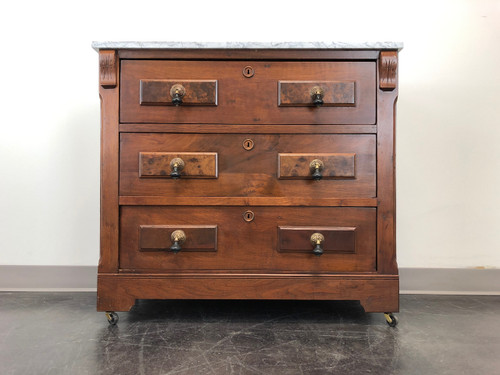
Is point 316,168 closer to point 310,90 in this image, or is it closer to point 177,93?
point 310,90

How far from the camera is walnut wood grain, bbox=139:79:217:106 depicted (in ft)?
3.98

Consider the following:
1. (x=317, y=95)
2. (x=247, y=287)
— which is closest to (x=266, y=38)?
(x=317, y=95)

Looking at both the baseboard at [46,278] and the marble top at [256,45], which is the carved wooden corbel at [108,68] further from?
the baseboard at [46,278]

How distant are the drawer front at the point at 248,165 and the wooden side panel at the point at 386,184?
32 mm

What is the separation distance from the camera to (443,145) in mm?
1702

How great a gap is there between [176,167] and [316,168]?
494mm

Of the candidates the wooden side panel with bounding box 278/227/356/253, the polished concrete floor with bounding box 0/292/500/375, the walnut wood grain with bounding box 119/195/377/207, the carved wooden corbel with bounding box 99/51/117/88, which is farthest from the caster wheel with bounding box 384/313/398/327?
the carved wooden corbel with bounding box 99/51/117/88

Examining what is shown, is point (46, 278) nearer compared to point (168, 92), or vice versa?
point (168, 92)

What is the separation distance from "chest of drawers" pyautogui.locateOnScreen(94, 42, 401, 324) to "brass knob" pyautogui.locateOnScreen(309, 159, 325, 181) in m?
0.02

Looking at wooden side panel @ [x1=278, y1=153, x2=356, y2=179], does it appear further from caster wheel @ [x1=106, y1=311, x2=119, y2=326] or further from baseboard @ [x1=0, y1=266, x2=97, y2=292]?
baseboard @ [x1=0, y1=266, x2=97, y2=292]

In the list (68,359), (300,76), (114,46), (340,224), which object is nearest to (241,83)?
(300,76)

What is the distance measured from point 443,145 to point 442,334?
0.94 metres

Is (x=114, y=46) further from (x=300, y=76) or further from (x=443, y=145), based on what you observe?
(x=443, y=145)

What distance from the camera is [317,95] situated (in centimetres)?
119
